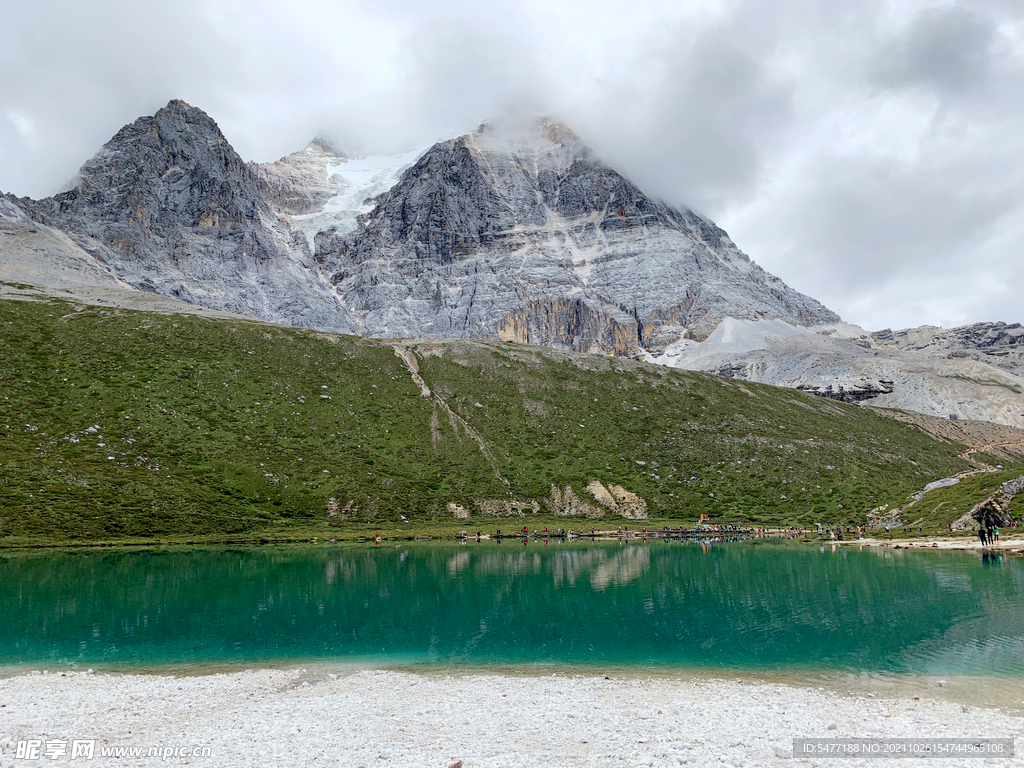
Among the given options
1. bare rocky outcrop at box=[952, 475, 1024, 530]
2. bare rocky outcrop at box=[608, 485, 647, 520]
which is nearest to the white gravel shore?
bare rocky outcrop at box=[952, 475, 1024, 530]

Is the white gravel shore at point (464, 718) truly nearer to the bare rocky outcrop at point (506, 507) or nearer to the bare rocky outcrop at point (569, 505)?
the bare rocky outcrop at point (506, 507)

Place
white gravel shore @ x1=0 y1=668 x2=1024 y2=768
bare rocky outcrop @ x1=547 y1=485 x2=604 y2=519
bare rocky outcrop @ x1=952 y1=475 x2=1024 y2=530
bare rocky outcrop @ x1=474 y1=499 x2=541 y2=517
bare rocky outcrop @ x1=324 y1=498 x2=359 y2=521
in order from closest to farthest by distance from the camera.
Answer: white gravel shore @ x1=0 y1=668 x2=1024 y2=768
bare rocky outcrop @ x1=952 y1=475 x2=1024 y2=530
bare rocky outcrop @ x1=324 y1=498 x2=359 y2=521
bare rocky outcrop @ x1=474 y1=499 x2=541 y2=517
bare rocky outcrop @ x1=547 y1=485 x2=604 y2=519

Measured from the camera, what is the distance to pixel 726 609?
116 feet

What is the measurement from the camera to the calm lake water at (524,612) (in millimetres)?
26531

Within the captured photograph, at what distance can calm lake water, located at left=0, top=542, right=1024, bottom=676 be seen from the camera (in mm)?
26531

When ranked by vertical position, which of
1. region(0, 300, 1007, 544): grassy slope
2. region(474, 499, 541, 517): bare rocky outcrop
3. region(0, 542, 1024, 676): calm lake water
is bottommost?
region(0, 542, 1024, 676): calm lake water

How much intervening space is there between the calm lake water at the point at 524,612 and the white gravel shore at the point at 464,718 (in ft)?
11.1

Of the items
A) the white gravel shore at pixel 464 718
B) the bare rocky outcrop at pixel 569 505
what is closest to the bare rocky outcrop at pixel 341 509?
the bare rocky outcrop at pixel 569 505

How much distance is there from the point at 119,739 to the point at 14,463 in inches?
2808

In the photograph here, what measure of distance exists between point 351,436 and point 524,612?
72074 mm

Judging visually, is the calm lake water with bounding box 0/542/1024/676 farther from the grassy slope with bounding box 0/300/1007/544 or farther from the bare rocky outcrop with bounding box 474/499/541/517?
the bare rocky outcrop with bounding box 474/499/541/517

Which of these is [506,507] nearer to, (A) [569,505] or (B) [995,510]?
(A) [569,505]

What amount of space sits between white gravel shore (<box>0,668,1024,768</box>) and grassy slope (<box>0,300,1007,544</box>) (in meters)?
53.6

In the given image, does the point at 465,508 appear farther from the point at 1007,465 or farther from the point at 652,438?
the point at 1007,465
